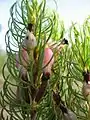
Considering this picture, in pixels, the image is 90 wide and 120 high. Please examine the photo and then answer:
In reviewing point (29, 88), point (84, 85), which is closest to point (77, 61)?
point (84, 85)

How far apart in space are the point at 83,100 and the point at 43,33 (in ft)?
1.45

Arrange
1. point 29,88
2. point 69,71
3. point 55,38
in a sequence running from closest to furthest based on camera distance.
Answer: point 29,88 → point 69,71 → point 55,38

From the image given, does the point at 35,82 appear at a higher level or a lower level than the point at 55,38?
lower

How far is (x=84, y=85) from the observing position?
1.96 m

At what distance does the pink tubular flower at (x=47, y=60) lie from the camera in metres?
1.92

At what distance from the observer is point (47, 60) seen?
192 centimetres

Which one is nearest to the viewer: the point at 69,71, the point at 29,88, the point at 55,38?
the point at 29,88

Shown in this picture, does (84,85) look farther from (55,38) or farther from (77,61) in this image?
(55,38)

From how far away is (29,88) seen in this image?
6.34ft

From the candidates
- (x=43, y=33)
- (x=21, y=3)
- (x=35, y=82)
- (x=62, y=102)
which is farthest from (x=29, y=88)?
(x=21, y=3)

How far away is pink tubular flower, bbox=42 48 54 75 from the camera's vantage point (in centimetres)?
192

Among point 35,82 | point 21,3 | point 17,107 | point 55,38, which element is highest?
point 21,3

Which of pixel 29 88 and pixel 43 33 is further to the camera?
pixel 43 33

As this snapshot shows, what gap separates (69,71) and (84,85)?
146 mm
